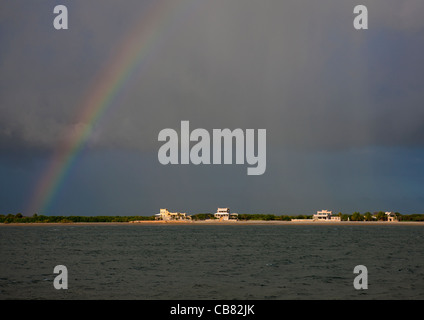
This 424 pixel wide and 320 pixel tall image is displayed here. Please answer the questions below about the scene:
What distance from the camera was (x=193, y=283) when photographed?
37312 mm

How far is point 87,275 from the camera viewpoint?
42781 mm

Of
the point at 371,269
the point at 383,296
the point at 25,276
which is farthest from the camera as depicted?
the point at 371,269

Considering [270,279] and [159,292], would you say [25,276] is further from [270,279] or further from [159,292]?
[270,279]

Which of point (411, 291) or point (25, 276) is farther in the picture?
point (25, 276)

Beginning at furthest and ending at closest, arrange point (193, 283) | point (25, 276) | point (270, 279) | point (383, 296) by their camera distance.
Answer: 1. point (25, 276)
2. point (270, 279)
3. point (193, 283)
4. point (383, 296)
